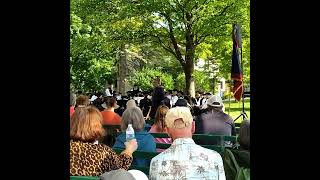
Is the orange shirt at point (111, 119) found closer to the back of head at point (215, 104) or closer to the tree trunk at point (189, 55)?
the back of head at point (215, 104)

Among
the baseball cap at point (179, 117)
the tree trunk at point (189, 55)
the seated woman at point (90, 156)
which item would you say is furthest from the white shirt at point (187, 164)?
the tree trunk at point (189, 55)

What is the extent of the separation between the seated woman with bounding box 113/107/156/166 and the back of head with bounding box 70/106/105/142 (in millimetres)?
1040

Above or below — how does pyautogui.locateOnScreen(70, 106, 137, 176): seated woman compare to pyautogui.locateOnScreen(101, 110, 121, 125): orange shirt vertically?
below

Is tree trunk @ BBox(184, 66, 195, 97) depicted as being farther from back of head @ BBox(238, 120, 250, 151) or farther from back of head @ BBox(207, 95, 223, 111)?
back of head @ BBox(238, 120, 250, 151)

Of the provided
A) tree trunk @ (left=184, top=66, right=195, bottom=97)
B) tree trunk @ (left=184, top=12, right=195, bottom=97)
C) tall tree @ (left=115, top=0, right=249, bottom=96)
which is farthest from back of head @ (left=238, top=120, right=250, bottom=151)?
tree trunk @ (left=184, top=66, right=195, bottom=97)

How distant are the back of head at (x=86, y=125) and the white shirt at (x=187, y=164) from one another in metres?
0.67

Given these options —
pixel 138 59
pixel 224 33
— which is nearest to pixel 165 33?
pixel 224 33

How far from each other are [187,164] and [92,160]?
803 millimetres

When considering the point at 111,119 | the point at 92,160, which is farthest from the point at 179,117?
the point at 111,119

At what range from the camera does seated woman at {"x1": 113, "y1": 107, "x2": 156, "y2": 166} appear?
5.09 metres

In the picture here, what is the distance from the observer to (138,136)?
212 inches

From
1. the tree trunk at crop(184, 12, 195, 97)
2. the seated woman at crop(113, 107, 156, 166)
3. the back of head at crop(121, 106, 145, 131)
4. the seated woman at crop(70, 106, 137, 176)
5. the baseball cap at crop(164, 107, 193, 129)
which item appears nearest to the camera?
the baseball cap at crop(164, 107, 193, 129)
